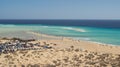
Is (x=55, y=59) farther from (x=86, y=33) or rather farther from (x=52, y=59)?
(x=86, y=33)

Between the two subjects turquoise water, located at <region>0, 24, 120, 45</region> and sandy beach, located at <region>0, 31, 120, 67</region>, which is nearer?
sandy beach, located at <region>0, 31, 120, 67</region>

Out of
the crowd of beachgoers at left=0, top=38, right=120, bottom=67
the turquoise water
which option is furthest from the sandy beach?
the turquoise water

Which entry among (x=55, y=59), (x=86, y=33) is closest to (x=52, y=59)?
(x=55, y=59)

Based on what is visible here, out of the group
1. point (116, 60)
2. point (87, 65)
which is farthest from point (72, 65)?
point (116, 60)

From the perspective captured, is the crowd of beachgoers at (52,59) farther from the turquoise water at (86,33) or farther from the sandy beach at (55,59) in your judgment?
the turquoise water at (86,33)

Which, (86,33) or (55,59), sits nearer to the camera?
(55,59)

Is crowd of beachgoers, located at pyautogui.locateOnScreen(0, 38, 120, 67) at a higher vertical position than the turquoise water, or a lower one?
higher

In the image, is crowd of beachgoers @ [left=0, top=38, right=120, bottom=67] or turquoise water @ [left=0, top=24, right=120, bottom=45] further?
turquoise water @ [left=0, top=24, right=120, bottom=45]

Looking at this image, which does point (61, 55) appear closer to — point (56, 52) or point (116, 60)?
point (56, 52)

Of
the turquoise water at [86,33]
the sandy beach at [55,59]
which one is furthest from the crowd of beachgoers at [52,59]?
the turquoise water at [86,33]

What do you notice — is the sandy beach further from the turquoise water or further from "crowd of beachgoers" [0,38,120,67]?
the turquoise water

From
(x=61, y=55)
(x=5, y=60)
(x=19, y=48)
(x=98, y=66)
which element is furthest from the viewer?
(x=19, y=48)
